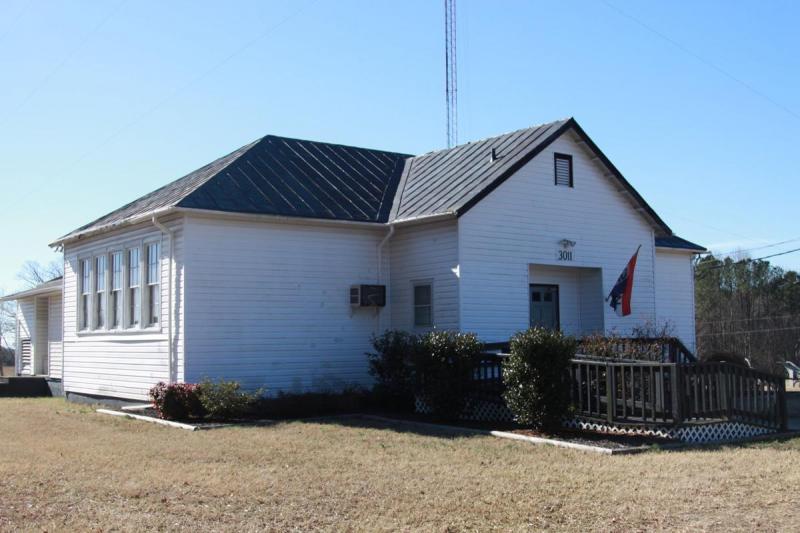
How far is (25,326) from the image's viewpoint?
3175cm

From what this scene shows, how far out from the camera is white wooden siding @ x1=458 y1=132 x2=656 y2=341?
18.5 meters

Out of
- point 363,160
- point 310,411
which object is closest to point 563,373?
point 310,411

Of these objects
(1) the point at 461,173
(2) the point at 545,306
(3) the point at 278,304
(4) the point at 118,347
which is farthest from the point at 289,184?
(2) the point at 545,306

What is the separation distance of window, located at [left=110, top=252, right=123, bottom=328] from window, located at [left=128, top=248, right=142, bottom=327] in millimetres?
463

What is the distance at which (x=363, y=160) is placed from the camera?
74.9 feet

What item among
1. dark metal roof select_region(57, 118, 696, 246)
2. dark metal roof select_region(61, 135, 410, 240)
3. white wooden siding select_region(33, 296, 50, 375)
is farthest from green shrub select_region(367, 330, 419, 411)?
white wooden siding select_region(33, 296, 50, 375)

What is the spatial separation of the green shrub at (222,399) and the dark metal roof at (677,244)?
1475 centimetres

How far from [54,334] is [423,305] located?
15.3 metres

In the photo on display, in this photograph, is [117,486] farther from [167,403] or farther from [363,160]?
[363,160]

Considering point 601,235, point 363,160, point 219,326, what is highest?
point 363,160

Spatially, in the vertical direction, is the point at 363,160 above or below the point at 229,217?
above

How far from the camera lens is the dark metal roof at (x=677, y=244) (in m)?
26.1

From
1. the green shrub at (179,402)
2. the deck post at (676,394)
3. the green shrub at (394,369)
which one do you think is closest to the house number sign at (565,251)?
the green shrub at (394,369)

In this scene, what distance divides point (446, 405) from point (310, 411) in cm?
284
